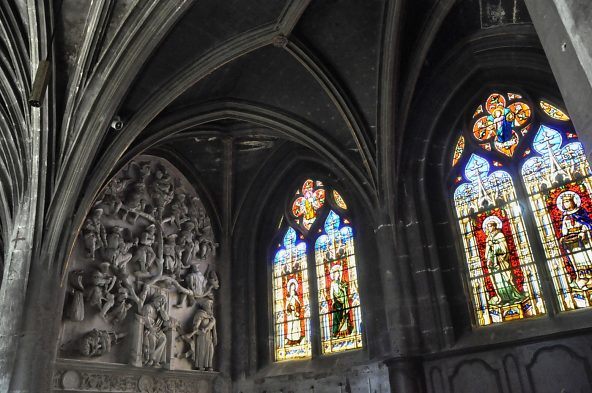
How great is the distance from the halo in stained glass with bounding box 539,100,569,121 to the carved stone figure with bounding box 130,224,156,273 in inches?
317

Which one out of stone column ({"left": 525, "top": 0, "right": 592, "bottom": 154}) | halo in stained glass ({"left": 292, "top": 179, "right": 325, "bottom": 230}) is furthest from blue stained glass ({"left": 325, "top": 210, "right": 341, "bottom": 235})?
stone column ({"left": 525, "top": 0, "right": 592, "bottom": 154})

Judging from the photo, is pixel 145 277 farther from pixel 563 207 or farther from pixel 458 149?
pixel 563 207

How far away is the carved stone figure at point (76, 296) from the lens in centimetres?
890

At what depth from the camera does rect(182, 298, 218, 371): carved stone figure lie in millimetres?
10703

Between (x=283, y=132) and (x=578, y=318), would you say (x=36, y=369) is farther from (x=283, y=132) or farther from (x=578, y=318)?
(x=578, y=318)

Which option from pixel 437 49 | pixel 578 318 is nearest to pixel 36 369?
pixel 578 318

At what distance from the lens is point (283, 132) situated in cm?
1142

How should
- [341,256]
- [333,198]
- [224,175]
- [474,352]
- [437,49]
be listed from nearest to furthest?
[474,352] < [437,49] < [341,256] < [333,198] < [224,175]

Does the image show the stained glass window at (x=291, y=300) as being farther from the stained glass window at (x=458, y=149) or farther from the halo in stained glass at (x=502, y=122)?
the halo in stained glass at (x=502, y=122)

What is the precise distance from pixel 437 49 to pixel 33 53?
23.9 feet

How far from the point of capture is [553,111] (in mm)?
8891

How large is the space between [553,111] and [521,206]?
5.90 feet

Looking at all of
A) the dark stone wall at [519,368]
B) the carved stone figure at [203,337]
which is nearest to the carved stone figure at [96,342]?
the carved stone figure at [203,337]

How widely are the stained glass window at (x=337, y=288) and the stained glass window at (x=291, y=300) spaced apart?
1.40 feet
